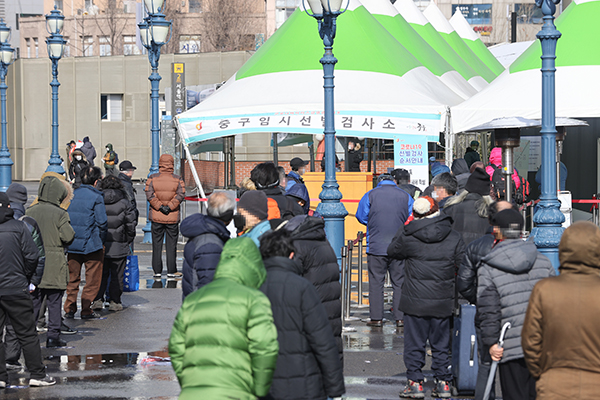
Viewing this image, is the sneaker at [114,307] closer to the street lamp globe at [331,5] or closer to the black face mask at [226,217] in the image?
the street lamp globe at [331,5]

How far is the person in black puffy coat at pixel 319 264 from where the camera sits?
263 inches

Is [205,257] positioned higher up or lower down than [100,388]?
higher up

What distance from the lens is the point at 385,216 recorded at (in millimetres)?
11055

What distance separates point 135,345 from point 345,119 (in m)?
7.31

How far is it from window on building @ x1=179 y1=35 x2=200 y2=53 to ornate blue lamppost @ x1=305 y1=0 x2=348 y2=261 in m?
50.9

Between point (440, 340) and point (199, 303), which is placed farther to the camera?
point (440, 340)

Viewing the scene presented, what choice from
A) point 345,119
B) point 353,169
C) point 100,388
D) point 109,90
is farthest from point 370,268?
point 109,90

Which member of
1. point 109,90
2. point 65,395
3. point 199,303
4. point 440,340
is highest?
point 109,90

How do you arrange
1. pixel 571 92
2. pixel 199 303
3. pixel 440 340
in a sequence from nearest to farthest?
1. pixel 199 303
2. pixel 440 340
3. pixel 571 92

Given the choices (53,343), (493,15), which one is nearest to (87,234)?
(53,343)

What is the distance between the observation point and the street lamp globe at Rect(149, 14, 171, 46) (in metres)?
18.9

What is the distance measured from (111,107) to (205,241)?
4049 centimetres

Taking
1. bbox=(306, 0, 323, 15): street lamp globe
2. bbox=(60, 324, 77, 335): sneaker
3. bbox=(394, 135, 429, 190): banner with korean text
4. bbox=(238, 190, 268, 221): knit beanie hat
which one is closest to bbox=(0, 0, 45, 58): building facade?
bbox=(394, 135, 429, 190): banner with korean text

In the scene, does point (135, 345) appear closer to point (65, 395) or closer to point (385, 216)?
point (65, 395)
